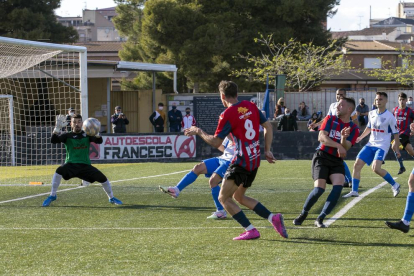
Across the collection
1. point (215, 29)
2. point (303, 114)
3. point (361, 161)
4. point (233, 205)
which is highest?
point (215, 29)

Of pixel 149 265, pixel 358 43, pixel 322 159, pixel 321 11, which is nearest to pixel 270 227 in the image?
pixel 322 159

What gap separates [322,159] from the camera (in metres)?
8.76

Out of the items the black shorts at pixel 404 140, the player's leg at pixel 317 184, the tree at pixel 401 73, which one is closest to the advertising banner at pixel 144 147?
the black shorts at pixel 404 140

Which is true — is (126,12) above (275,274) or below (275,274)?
above

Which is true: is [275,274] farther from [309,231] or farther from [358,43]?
[358,43]

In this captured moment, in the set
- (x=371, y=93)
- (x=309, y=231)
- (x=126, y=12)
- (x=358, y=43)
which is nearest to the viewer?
(x=309, y=231)

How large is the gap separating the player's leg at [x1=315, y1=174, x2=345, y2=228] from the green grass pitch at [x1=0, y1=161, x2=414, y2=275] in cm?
14

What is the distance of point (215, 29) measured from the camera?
128 feet

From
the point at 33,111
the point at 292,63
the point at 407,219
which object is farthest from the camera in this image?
the point at 292,63

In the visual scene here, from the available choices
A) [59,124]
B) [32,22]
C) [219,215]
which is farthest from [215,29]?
[219,215]

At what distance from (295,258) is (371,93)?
2395 cm

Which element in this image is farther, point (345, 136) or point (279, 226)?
point (345, 136)

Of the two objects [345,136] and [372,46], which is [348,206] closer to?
[345,136]

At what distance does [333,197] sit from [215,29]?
31187mm
